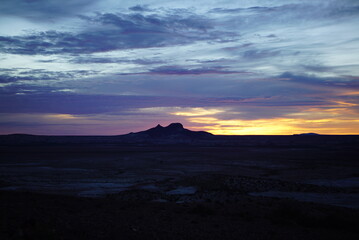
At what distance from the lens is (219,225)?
1295 centimetres

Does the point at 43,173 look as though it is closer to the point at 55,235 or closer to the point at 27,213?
the point at 27,213

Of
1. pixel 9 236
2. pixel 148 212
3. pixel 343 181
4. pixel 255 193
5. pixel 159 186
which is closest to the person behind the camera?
pixel 9 236

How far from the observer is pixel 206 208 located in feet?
50.8

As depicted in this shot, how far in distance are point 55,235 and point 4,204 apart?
6827 mm

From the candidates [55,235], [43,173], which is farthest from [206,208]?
[43,173]

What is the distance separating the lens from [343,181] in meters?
28.0

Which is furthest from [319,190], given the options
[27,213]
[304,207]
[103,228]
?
[27,213]

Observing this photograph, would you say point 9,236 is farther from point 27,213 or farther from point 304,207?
point 304,207

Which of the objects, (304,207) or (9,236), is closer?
(9,236)

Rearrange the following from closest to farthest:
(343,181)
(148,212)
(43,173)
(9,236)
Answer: (9,236) < (148,212) < (343,181) < (43,173)

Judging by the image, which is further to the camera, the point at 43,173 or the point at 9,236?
the point at 43,173

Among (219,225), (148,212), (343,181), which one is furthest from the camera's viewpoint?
(343,181)

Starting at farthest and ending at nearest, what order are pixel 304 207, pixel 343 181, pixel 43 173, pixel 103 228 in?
1. pixel 43 173
2. pixel 343 181
3. pixel 304 207
4. pixel 103 228

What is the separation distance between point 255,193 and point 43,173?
23.0m
